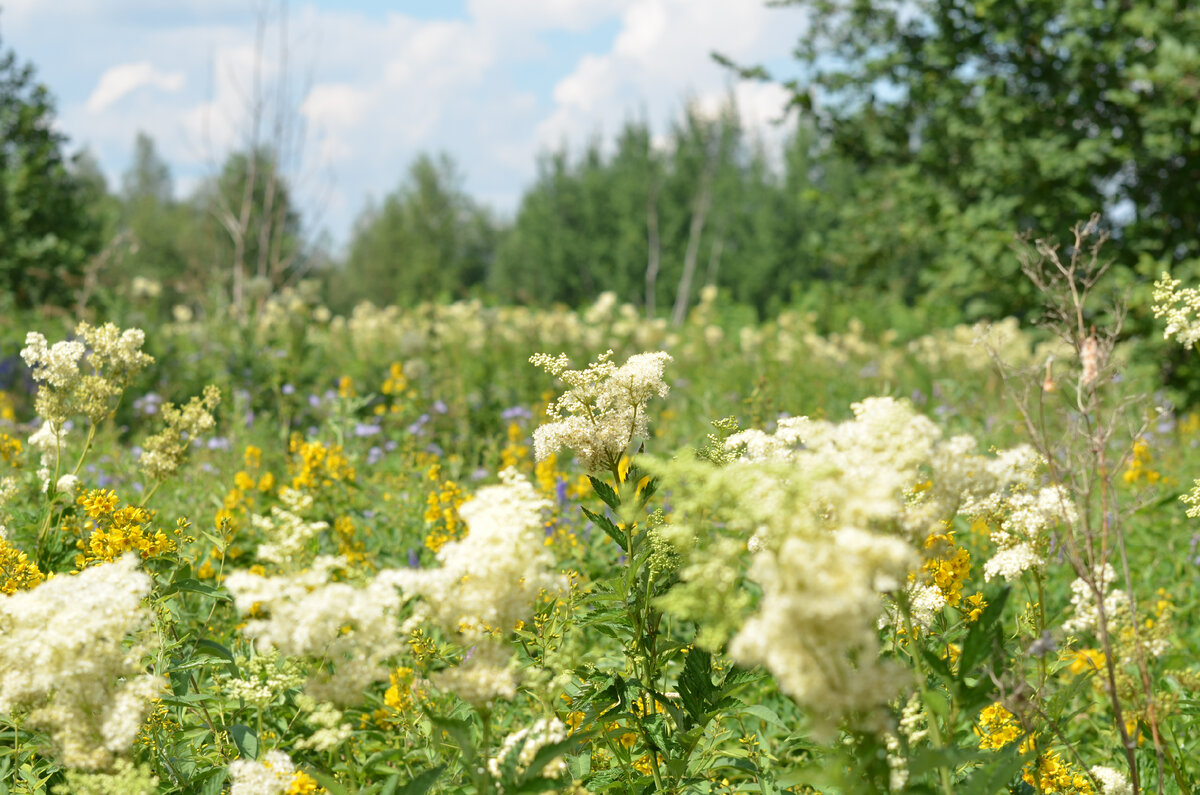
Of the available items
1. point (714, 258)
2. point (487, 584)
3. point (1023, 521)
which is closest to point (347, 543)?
point (487, 584)

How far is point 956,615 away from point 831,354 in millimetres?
7848

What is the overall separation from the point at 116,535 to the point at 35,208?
42.8ft

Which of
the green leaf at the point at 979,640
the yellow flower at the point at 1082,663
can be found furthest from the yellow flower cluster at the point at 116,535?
the yellow flower at the point at 1082,663

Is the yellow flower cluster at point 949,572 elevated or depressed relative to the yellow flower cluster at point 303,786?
elevated

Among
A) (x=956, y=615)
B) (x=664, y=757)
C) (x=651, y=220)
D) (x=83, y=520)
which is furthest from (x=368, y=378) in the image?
(x=651, y=220)

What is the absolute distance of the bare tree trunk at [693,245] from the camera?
32.2 meters

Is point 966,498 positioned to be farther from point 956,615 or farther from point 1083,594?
point 956,615

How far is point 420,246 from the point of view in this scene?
43844mm

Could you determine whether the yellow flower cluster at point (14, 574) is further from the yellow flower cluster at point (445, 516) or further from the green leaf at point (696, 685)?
the green leaf at point (696, 685)

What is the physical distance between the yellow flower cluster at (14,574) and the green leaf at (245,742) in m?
0.66

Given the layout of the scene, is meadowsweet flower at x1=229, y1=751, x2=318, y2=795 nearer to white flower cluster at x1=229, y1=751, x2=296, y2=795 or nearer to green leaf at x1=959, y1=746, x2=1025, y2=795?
white flower cluster at x1=229, y1=751, x2=296, y2=795

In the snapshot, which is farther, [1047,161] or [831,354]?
[831,354]

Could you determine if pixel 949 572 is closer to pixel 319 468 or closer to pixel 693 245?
pixel 319 468

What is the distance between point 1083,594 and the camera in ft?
7.45
